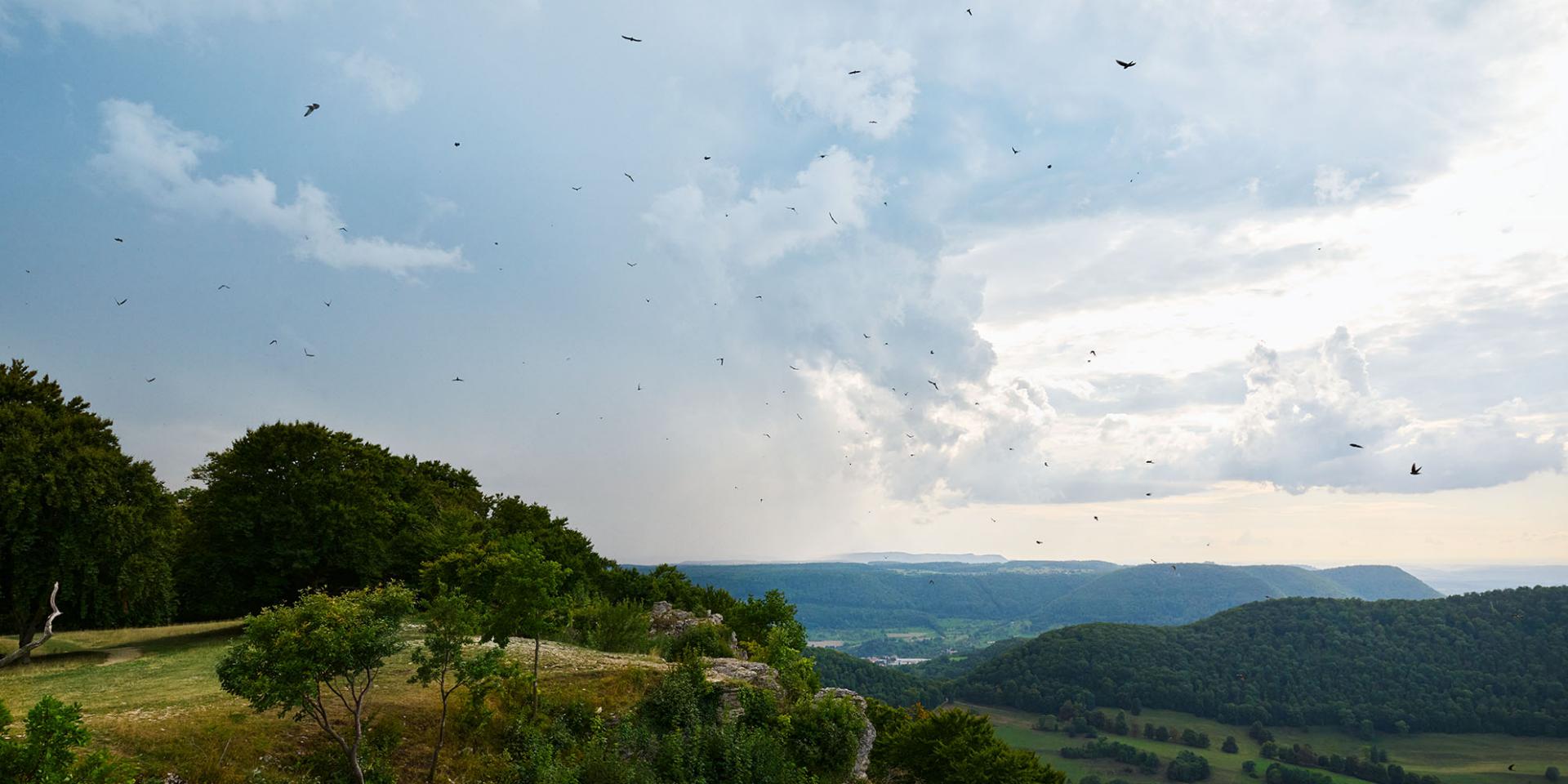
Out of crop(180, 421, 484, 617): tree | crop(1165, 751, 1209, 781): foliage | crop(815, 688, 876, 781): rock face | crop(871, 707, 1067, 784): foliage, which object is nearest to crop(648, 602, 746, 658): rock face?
crop(871, 707, 1067, 784): foliage

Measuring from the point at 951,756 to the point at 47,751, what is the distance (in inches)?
1392

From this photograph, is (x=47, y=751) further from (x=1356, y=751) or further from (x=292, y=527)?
(x=1356, y=751)

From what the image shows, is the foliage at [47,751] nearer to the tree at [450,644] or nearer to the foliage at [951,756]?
the tree at [450,644]

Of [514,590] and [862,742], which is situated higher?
[514,590]

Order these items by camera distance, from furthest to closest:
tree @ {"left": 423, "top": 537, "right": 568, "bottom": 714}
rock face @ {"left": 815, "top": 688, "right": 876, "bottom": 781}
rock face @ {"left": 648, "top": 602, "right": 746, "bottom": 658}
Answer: rock face @ {"left": 648, "top": 602, "right": 746, "bottom": 658}, rock face @ {"left": 815, "top": 688, "right": 876, "bottom": 781}, tree @ {"left": 423, "top": 537, "right": 568, "bottom": 714}

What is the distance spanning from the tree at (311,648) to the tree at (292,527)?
23.8 metres

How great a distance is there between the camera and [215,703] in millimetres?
23984

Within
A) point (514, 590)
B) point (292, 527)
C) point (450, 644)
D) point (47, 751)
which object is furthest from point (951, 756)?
point (292, 527)

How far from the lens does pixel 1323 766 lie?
161500 millimetres

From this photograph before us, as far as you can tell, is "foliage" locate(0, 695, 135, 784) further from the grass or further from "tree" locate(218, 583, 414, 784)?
"tree" locate(218, 583, 414, 784)

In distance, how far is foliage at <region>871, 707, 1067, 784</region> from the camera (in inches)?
1501

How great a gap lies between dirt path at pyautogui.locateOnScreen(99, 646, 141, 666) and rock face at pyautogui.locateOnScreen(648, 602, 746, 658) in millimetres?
24656

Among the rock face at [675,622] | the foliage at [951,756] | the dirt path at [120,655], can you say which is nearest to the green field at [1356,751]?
the rock face at [675,622]

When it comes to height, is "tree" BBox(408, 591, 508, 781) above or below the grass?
above
